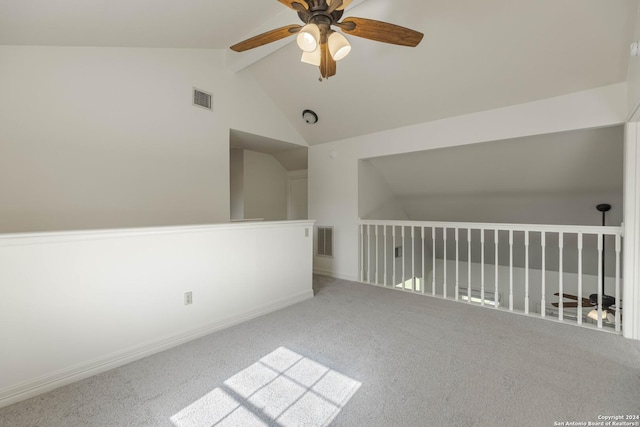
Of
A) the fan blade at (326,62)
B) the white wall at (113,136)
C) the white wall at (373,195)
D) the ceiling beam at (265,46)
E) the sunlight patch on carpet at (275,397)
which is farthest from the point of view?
the white wall at (373,195)

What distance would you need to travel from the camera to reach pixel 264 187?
5566mm

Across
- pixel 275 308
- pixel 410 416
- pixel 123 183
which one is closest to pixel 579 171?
pixel 410 416

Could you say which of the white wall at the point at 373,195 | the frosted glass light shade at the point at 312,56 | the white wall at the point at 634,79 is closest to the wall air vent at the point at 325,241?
the white wall at the point at 373,195

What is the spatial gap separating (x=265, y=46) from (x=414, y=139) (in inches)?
81.9

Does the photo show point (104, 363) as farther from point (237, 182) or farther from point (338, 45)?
point (237, 182)

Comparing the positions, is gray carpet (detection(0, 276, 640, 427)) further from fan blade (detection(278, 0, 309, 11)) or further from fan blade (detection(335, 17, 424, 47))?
fan blade (detection(278, 0, 309, 11))

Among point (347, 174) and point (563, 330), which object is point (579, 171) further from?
point (347, 174)

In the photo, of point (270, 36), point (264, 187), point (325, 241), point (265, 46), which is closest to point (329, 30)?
point (270, 36)

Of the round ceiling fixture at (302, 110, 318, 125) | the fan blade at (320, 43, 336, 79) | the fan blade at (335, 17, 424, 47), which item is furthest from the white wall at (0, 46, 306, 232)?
the fan blade at (335, 17, 424, 47)

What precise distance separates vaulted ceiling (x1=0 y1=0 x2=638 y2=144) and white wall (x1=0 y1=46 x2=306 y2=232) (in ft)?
0.60

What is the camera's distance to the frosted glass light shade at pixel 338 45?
6.26ft

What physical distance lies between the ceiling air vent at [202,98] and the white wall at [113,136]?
61 mm

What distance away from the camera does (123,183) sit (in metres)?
2.87

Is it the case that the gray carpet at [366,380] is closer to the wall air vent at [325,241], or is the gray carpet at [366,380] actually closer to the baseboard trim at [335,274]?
the baseboard trim at [335,274]
